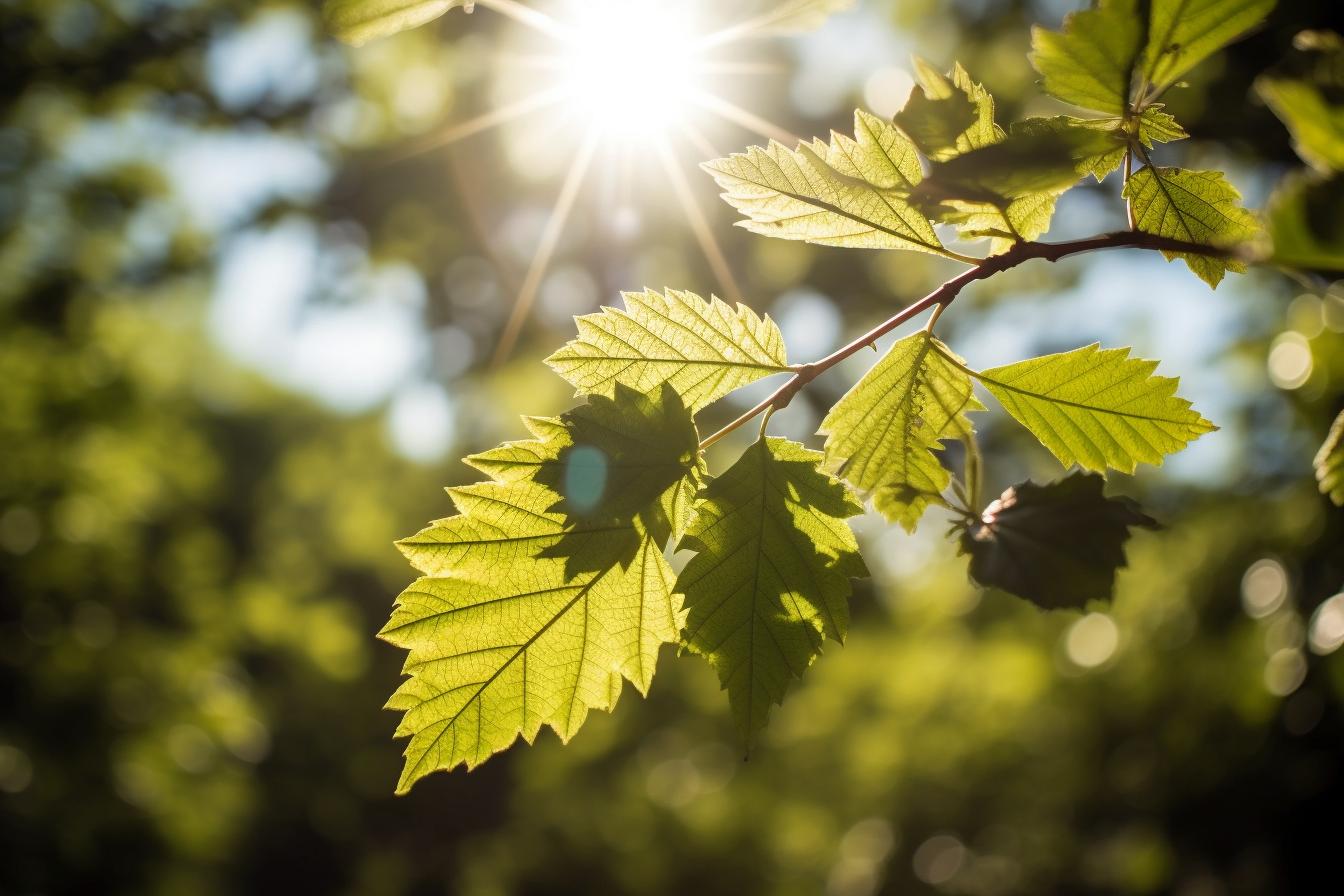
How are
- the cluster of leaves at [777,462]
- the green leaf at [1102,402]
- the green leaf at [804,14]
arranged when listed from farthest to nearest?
the green leaf at [804,14] < the green leaf at [1102,402] < the cluster of leaves at [777,462]

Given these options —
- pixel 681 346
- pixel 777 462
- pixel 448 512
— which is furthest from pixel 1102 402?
pixel 448 512

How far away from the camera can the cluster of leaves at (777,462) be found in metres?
0.82

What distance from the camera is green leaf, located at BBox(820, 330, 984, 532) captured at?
91cm

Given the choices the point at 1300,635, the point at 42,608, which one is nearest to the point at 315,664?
→ the point at 42,608

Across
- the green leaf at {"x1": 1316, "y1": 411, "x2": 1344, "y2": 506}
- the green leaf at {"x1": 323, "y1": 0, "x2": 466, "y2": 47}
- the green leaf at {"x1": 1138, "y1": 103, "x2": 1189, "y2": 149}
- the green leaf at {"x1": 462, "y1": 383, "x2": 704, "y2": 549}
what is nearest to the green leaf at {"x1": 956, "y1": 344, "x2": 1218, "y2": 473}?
the green leaf at {"x1": 1316, "y1": 411, "x2": 1344, "y2": 506}

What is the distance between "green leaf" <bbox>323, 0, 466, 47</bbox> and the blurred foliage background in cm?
112

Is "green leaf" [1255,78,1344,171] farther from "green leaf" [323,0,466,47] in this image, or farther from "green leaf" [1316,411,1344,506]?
"green leaf" [323,0,466,47]

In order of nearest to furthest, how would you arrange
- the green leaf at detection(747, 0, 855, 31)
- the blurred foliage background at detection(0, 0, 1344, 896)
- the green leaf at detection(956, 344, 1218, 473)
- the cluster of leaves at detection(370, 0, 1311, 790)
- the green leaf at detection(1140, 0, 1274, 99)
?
the green leaf at detection(1140, 0, 1274, 99), the cluster of leaves at detection(370, 0, 1311, 790), the green leaf at detection(956, 344, 1218, 473), the green leaf at detection(747, 0, 855, 31), the blurred foliage background at detection(0, 0, 1344, 896)

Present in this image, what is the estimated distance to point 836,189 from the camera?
878 mm

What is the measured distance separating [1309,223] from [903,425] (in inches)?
19.4

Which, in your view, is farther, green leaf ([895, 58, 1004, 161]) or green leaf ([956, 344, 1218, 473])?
green leaf ([956, 344, 1218, 473])

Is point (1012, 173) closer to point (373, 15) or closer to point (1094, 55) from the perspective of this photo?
point (1094, 55)

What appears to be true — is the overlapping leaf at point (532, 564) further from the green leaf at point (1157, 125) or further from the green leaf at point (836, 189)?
the green leaf at point (1157, 125)

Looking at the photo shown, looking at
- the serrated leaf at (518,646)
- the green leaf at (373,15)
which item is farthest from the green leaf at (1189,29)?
the green leaf at (373,15)
